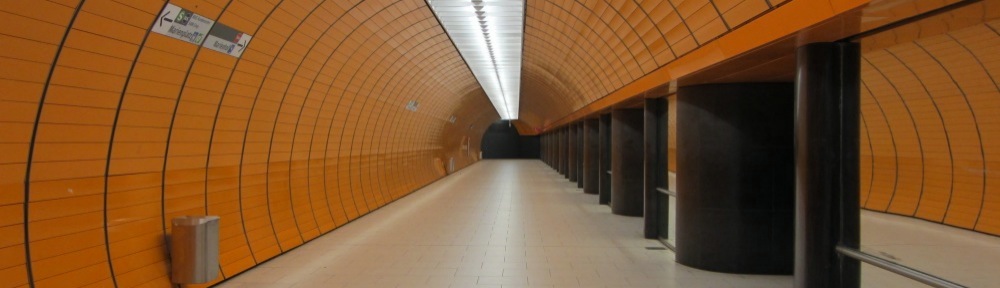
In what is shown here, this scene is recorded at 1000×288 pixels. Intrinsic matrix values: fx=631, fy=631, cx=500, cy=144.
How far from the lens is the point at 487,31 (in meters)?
14.0

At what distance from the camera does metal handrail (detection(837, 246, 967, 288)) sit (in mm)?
3926

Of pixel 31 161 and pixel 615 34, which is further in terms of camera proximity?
pixel 615 34

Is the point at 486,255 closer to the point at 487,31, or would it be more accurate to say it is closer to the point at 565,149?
the point at 487,31

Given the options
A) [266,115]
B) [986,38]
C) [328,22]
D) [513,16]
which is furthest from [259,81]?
[986,38]

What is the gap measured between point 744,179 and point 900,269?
372cm

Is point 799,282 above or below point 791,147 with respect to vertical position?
below

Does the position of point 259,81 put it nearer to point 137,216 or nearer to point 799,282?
point 137,216

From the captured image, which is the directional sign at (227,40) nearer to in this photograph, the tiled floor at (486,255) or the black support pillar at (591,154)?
the tiled floor at (486,255)

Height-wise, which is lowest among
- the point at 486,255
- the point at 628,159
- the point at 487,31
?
the point at 486,255

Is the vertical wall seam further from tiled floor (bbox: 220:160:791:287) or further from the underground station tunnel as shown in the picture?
tiled floor (bbox: 220:160:791:287)

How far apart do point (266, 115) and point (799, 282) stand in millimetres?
7626

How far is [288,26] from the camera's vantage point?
868 cm

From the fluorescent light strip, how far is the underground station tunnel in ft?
0.36

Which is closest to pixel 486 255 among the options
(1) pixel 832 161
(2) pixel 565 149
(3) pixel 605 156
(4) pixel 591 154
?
(1) pixel 832 161
